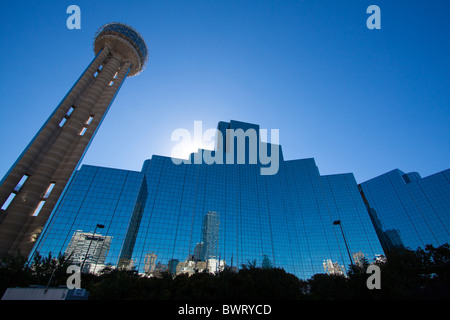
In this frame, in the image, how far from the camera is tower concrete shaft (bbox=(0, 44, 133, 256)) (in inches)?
1980

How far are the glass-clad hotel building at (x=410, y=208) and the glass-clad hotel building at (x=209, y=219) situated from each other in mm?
35555

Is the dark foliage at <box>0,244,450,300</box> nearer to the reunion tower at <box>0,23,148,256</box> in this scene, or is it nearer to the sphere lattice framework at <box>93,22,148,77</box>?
the reunion tower at <box>0,23,148,256</box>

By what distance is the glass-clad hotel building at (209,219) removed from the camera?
8312 cm

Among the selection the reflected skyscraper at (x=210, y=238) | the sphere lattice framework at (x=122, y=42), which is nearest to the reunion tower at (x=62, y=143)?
the sphere lattice framework at (x=122, y=42)

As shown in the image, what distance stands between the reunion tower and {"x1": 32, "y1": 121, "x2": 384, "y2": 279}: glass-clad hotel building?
90.3 feet

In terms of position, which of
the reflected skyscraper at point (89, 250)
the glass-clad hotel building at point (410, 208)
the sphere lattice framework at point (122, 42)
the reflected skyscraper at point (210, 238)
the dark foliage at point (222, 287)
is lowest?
the dark foliage at point (222, 287)

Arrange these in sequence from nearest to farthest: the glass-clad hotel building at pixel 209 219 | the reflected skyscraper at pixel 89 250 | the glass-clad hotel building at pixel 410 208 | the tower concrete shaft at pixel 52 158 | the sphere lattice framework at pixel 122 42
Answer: the tower concrete shaft at pixel 52 158 → the reflected skyscraper at pixel 89 250 → the glass-clad hotel building at pixel 209 219 → the sphere lattice framework at pixel 122 42 → the glass-clad hotel building at pixel 410 208

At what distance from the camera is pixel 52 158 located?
198ft

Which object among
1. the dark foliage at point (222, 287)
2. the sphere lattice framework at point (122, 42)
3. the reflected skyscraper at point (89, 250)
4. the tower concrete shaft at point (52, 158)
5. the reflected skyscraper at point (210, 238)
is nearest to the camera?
the dark foliage at point (222, 287)

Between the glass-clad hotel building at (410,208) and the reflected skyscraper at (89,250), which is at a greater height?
the glass-clad hotel building at (410,208)

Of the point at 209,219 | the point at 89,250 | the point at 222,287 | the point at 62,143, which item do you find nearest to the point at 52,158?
the point at 62,143

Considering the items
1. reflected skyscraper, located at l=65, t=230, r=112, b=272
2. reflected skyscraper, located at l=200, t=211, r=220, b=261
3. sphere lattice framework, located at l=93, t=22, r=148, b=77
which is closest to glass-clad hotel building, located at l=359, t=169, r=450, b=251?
reflected skyscraper, located at l=200, t=211, r=220, b=261

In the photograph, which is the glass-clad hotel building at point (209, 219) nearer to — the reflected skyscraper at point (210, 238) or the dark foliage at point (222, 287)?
the reflected skyscraper at point (210, 238)

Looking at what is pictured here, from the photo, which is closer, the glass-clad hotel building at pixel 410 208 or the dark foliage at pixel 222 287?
the dark foliage at pixel 222 287
